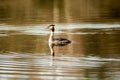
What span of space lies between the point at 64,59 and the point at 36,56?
4.28ft

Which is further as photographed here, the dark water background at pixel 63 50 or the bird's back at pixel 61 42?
the bird's back at pixel 61 42

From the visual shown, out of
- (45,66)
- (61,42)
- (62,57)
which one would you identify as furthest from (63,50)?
(45,66)

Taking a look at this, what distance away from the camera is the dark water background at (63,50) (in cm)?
1738

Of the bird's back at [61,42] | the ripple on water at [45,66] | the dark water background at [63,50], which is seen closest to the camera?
the ripple on water at [45,66]

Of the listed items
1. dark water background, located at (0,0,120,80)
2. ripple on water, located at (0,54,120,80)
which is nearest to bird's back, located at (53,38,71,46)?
dark water background, located at (0,0,120,80)

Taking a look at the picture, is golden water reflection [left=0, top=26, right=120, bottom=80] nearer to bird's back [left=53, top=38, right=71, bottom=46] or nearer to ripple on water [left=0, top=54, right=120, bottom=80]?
ripple on water [left=0, top=54, right=120, bottom=80]

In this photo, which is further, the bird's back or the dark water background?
the bird's back

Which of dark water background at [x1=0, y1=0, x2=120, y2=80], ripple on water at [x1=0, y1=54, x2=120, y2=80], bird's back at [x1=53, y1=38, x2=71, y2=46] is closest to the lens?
ripple on water at [x1=0, y1=54, x2=120, y2=80]

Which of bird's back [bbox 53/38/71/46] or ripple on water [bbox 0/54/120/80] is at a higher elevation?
ripple on water [bbox 0/54/120/80]

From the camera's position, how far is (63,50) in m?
23.2

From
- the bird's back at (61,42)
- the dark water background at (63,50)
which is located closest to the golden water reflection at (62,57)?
the dark water background at (63,50)

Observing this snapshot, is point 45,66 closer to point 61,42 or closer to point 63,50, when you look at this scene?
point 63,50

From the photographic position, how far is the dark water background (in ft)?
57.0

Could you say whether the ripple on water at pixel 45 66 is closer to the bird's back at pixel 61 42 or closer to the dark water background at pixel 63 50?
the dark water background at pixel 63 50
